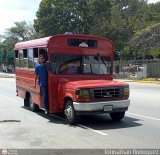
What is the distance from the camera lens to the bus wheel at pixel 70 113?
39.0ft

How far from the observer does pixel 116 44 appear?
62.4 meters

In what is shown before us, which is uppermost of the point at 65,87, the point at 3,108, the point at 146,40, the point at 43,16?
the point at 43,16

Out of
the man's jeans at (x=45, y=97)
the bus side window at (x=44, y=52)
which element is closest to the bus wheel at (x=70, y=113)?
the man's jeans at (x=45, y=97)

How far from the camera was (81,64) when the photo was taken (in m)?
13.3

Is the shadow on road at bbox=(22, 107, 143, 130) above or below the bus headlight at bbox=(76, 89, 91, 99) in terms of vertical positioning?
below

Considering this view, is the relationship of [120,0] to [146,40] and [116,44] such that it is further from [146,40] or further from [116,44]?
[146,40]

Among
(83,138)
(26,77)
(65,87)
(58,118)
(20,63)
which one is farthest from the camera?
(20,63)

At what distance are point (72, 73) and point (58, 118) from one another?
1.59 metres

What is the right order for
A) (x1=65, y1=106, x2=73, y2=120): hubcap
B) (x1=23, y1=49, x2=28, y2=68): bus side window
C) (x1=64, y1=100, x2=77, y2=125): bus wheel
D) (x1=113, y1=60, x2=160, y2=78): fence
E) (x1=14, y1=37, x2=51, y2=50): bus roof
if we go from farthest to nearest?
(x1=113, y1=60, x2=160, y2=78): fence, (x1=23, y1=49, x2=28, y2=68): bus side window, (x1=14, y1=37, x2=51, y2=50): bus roof, (x1=65, y1=106, x2=73, y2=120): hubcap, (x1=64, y1=100, x2=77, y2=125): bus wheel

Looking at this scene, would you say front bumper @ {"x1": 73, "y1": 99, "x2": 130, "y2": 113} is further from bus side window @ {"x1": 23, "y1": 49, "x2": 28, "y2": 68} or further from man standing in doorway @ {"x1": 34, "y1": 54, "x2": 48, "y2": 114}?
bus side window @ {"x1": 23, "y1": 49, "x2": 28, "y2": 68}

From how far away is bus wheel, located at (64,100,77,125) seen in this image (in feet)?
39.0

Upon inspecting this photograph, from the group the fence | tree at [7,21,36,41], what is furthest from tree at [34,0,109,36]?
tree at [7,21,36,41]

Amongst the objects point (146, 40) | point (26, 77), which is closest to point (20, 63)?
point (26, 77)

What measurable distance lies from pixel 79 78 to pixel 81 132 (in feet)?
8.64
